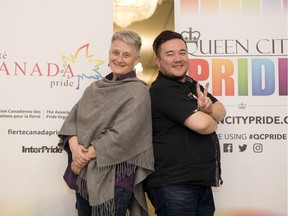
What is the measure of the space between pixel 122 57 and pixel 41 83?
0.65 metres

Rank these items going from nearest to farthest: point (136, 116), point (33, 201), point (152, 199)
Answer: point (136, 116), point (152, 199), point (33, 201)

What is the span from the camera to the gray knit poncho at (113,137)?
1462mm

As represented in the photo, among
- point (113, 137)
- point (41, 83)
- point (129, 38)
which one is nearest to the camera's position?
point (113, 137)

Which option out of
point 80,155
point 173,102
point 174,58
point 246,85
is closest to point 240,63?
point 246,85

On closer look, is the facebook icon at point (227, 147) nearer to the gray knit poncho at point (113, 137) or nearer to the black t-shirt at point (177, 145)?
the black t-shirt at point (177, 145)

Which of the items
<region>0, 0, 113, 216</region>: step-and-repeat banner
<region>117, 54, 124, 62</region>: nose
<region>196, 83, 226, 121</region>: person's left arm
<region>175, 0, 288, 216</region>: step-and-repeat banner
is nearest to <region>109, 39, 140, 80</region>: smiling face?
<region>117, 54, 124, 62</region>: nose

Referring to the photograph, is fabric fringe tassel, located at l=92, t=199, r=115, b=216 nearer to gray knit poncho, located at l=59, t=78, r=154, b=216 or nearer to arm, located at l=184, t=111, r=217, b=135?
gray knit poncho, located at l=59, t=78, r=154, b=216

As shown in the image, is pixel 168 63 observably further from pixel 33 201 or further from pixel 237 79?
pixel 33 201

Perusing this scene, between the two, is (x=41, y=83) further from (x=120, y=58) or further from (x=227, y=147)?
(x=227, y=147)

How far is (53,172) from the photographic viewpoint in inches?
79.4

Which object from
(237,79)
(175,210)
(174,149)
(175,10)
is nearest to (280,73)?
(237,79)

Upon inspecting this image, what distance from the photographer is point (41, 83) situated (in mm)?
2025

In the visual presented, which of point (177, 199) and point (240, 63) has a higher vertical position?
point (240, 63)

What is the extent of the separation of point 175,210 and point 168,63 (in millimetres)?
643
